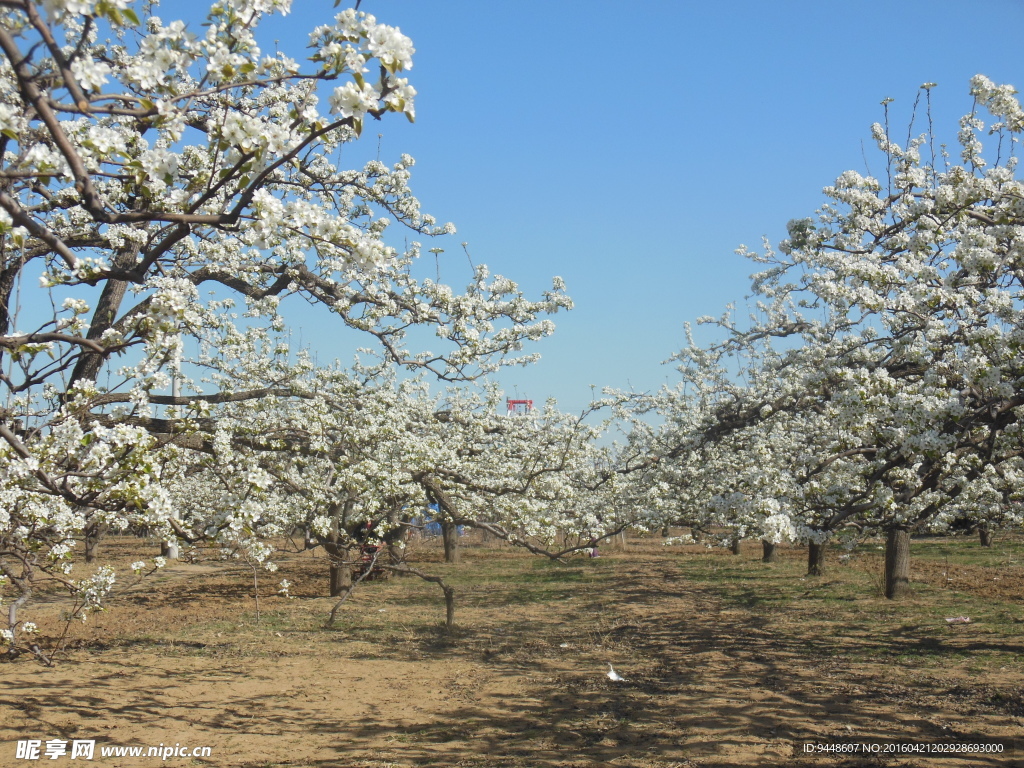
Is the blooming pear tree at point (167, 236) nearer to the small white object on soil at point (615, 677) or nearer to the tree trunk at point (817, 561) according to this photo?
the small white object on soil at point (615, 677)

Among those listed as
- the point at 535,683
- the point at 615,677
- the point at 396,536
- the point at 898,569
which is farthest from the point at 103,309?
the point at 898,569

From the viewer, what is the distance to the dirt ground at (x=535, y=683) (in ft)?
21.9

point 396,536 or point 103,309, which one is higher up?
point 103,309

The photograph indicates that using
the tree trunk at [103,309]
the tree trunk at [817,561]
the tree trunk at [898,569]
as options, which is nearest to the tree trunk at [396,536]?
the tree trunk at [103,309]

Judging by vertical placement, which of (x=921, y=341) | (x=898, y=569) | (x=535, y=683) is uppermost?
(x=921, y=341)

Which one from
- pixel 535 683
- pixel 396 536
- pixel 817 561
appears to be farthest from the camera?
pixel 396 536

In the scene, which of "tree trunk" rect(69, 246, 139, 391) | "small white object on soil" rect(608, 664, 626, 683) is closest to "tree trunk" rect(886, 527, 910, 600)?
"small white object on soil" rect(608, 664, 626, 683)

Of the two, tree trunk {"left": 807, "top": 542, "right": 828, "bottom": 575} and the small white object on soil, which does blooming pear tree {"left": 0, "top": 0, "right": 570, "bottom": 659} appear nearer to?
the small white object on soil

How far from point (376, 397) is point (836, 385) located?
6.80 m

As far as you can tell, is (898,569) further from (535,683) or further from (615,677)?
(535,683)

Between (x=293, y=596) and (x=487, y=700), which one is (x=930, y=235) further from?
(x=293, y=596)

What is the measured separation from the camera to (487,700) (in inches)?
329

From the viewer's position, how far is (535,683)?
9102mm

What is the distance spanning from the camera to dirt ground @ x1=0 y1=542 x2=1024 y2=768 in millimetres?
6688
